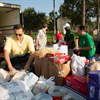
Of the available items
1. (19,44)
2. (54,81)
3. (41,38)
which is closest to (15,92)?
(54,81)

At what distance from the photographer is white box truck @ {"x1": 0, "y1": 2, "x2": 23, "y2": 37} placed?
253 inches

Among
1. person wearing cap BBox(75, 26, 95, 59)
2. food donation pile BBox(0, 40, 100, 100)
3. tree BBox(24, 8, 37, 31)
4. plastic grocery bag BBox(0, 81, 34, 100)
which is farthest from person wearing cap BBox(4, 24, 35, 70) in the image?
tree BBox(24, 8, 37, 31)

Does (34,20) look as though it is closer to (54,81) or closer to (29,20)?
(29,20)

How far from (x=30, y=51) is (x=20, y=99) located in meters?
1.44

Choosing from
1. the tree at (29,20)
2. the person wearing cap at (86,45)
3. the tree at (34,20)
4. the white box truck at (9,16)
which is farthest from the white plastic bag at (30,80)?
the tree at (29,20)

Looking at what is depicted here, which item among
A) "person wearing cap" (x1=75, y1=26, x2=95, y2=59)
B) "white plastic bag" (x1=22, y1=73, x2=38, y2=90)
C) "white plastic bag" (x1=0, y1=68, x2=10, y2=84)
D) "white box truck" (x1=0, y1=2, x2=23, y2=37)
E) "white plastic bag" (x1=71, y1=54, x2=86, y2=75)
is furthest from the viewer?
"white box truck" (x1=0, y1=2, x2=23, y2=37)

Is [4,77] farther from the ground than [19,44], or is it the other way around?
[19,44]

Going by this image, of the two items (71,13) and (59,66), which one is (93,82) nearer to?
(59,66)

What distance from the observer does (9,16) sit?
314 inches

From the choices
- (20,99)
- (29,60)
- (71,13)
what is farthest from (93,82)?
(71,13)

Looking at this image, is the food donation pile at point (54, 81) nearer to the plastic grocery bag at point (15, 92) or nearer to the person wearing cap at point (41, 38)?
the plastic grocery bag at point (15, 92)

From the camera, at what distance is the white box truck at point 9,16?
21.1 ft

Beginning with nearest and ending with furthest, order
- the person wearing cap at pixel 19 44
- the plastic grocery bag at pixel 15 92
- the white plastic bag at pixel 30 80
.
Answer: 1. the plastic grocery bag at pixel 15 92
2. the white plastic bag at pixel 30 80
3. the person wearing cap at pixel 19 44

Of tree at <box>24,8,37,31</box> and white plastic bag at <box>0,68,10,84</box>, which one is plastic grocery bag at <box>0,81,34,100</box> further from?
tree at <box>24,8,37,31</box>
